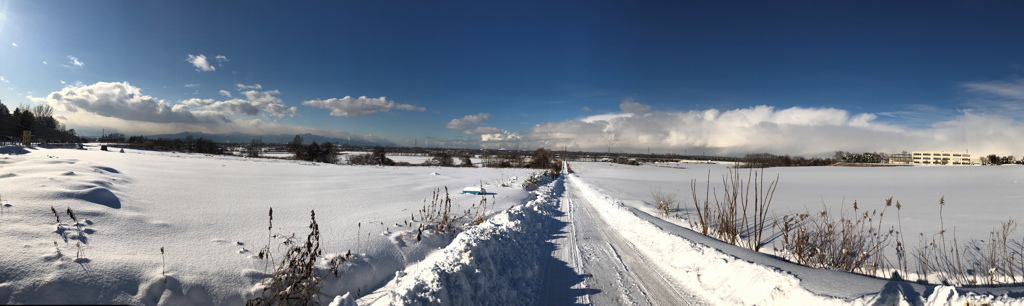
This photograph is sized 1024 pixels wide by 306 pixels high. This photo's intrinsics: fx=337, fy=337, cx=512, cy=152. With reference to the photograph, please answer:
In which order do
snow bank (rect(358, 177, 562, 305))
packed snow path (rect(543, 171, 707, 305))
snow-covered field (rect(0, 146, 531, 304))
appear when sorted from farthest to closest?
packed snow path (rect(543, 171, 707, 305)), snow bank (rect(358, 177, 562, 305)), snow-covered field (rect(0, 146, 531, 304))

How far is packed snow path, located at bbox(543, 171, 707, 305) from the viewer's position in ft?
12.0

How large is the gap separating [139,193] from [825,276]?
9.63 m

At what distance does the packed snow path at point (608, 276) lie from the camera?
3.66 meters

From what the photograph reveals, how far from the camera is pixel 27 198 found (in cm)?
371

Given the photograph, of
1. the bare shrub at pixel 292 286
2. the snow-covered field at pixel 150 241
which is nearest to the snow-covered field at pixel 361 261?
the snow-covered field at pixel 150 241

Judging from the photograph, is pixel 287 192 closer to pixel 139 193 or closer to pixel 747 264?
pixel 139 193

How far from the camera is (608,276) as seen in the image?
4289 millimetres

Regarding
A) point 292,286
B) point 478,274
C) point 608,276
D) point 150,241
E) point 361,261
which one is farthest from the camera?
point 608,276

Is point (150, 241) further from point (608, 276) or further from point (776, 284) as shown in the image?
point (776, 284)

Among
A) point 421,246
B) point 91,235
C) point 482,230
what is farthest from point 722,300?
point 91,235

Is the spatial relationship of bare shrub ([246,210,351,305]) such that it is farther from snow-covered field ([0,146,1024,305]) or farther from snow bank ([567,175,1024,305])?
snow bank ([567,175,1024,305])

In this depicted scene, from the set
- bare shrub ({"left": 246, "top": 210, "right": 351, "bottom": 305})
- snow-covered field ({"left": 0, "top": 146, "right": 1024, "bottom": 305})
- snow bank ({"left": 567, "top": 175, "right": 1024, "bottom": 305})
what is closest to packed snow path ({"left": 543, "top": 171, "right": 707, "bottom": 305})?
snow-covered field ({"left": 0, "top": 146, "right": 1024, "bottom": 305})

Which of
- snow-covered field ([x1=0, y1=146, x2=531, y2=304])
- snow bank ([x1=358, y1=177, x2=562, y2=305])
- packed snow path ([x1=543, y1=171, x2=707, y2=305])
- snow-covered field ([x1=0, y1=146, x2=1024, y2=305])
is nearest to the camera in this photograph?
snow-covered field ([x1=0, y1=146, x2=531, y2=304])

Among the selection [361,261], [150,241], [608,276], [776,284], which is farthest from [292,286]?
[776,284]
